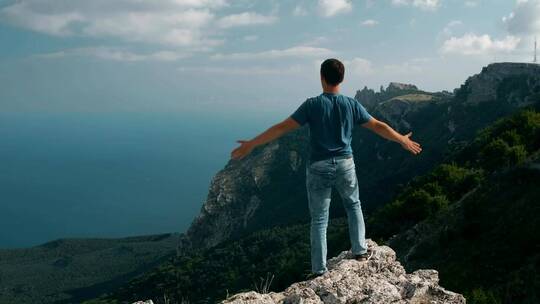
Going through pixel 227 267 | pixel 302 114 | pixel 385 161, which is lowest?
pixel 227 267

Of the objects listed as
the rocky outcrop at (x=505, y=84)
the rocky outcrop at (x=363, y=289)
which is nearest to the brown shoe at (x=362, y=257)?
the rocky outcrop at (x=363, y=289)

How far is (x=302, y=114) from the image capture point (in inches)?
284

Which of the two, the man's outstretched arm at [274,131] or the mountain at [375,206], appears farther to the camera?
the mountain at [375,206]

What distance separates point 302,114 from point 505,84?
141m

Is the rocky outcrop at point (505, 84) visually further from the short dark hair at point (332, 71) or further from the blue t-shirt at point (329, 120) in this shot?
the short dark hair at point (332, 71)

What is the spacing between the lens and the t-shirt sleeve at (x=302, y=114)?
282 inches

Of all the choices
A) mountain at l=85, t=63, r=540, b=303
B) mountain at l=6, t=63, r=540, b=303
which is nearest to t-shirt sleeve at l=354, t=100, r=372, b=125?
mountain at l=85, t=63, r=540, b=303

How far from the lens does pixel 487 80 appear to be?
446ft

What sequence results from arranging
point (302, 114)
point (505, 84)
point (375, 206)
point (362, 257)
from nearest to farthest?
point (302, 114)
point (362, 257)
point (375, 206)
point (505, 84)

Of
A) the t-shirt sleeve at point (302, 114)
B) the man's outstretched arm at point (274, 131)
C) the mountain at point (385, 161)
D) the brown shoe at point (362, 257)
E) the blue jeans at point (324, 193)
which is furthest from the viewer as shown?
the mountain at point (385, 161)

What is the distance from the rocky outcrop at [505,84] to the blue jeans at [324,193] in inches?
4703

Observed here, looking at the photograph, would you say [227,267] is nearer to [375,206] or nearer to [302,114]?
[375,206]

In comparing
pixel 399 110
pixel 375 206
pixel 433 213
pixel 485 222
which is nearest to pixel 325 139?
pixel 485 222

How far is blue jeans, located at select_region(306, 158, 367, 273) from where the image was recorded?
7393 mm
